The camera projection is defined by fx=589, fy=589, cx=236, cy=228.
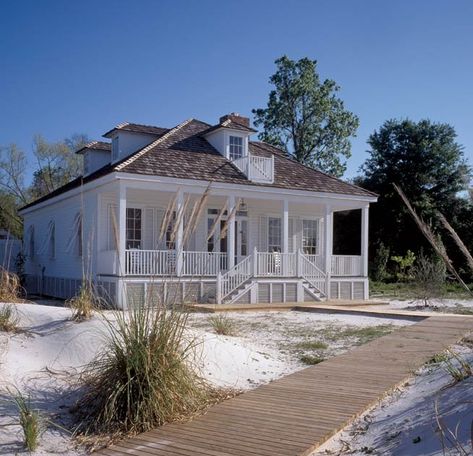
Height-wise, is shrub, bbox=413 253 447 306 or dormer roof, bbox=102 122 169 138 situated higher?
dormer roof, bbox=102 122 169 138

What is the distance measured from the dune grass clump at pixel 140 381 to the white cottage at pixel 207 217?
10.5 m

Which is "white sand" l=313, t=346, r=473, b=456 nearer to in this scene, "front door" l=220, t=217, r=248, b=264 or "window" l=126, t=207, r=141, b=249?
"window" l=126, t=207, r=141, b=249

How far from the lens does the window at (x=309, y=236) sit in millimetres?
24562

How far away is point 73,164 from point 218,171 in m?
27.6

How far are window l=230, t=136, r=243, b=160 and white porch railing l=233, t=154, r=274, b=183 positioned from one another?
876 mm

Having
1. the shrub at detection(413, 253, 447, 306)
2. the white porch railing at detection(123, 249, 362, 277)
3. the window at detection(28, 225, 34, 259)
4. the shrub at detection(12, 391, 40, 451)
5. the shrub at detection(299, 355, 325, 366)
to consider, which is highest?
the window at detection(28, 225, 34, 259)

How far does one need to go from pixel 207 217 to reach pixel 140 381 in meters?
15.5

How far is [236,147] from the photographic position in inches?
859

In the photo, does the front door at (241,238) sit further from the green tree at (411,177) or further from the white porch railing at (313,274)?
the green tree at (411,177)

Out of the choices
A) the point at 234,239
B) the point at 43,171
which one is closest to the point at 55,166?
the point at 43,171

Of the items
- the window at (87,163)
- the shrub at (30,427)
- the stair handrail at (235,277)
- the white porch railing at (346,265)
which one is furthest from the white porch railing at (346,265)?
the shrub at (30,427)

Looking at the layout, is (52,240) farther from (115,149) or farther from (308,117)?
(308,117)

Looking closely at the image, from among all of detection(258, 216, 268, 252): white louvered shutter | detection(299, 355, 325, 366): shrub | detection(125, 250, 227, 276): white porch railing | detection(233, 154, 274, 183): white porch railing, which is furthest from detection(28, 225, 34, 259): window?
detection(299, 355, 325, 366): shrub

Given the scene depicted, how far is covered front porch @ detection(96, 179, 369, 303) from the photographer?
17812mm
